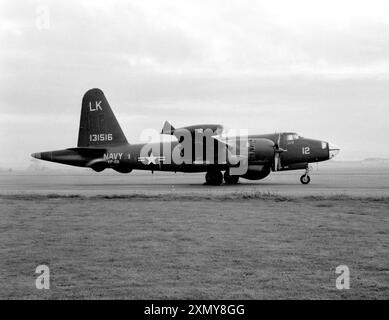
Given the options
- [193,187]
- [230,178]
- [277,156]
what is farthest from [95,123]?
[277,156]

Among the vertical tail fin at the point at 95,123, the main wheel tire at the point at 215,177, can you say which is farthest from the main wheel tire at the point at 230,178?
the vertical tail fin at the point at 95,123

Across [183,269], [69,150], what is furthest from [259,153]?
[183,269]

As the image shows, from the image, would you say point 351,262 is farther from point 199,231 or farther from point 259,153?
point 259,153

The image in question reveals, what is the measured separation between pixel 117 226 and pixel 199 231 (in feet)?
7.07

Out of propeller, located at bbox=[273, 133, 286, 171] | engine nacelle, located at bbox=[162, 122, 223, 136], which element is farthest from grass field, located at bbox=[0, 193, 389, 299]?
propeller, located at bbox=[273, 133, 286, 171]

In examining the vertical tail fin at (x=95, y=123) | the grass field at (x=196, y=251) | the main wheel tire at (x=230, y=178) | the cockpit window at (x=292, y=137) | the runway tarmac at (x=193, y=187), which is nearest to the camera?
the grass field at (x=196, y=251)

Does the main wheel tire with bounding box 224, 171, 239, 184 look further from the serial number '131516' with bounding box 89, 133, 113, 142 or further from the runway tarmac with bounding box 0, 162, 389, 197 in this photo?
the serial number '131516' with bounding box 89, 133, 113, 142

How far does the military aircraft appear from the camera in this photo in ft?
94.5

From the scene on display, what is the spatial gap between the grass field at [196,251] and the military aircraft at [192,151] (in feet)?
43.8

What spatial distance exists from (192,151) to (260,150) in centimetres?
426

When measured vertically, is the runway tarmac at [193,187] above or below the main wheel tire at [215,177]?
below

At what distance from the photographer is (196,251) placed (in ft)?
27.3

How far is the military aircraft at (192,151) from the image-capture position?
1134 inches

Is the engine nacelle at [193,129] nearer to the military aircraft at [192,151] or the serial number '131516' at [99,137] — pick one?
the military aircraft at [192,151]
